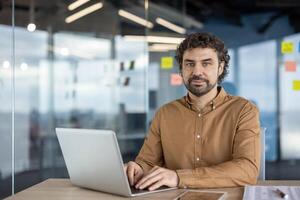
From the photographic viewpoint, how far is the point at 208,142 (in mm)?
1971

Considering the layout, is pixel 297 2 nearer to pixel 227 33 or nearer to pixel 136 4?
pixel 227 33

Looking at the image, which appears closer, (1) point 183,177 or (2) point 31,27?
(1) point 183,177

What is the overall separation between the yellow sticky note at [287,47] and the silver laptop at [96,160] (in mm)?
4319

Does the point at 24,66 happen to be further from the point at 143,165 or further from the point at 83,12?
the point at 143,165

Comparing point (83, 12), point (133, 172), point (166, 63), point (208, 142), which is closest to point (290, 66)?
point (166, 63)

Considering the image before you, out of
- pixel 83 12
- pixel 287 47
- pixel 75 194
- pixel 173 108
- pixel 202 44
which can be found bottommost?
pixel 75 194

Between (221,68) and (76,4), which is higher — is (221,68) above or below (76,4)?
below

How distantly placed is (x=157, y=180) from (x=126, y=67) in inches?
179

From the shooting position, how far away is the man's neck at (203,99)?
2069 mm

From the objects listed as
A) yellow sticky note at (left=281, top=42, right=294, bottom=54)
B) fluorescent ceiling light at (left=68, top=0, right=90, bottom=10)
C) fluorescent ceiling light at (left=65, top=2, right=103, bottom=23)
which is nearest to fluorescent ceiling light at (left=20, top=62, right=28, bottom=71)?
fluorescent ceiling light at (left=65, top=2, right=103, bottom=23)

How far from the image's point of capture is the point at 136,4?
19.8 ft

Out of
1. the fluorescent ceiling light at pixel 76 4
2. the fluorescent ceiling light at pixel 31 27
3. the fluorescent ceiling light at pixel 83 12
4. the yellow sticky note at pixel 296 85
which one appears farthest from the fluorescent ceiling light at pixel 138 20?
the yellow sticky note at pixel 296 85

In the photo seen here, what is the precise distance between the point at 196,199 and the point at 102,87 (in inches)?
192

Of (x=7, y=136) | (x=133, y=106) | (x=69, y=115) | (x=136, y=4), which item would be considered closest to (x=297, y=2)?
(x=136, y=4)
